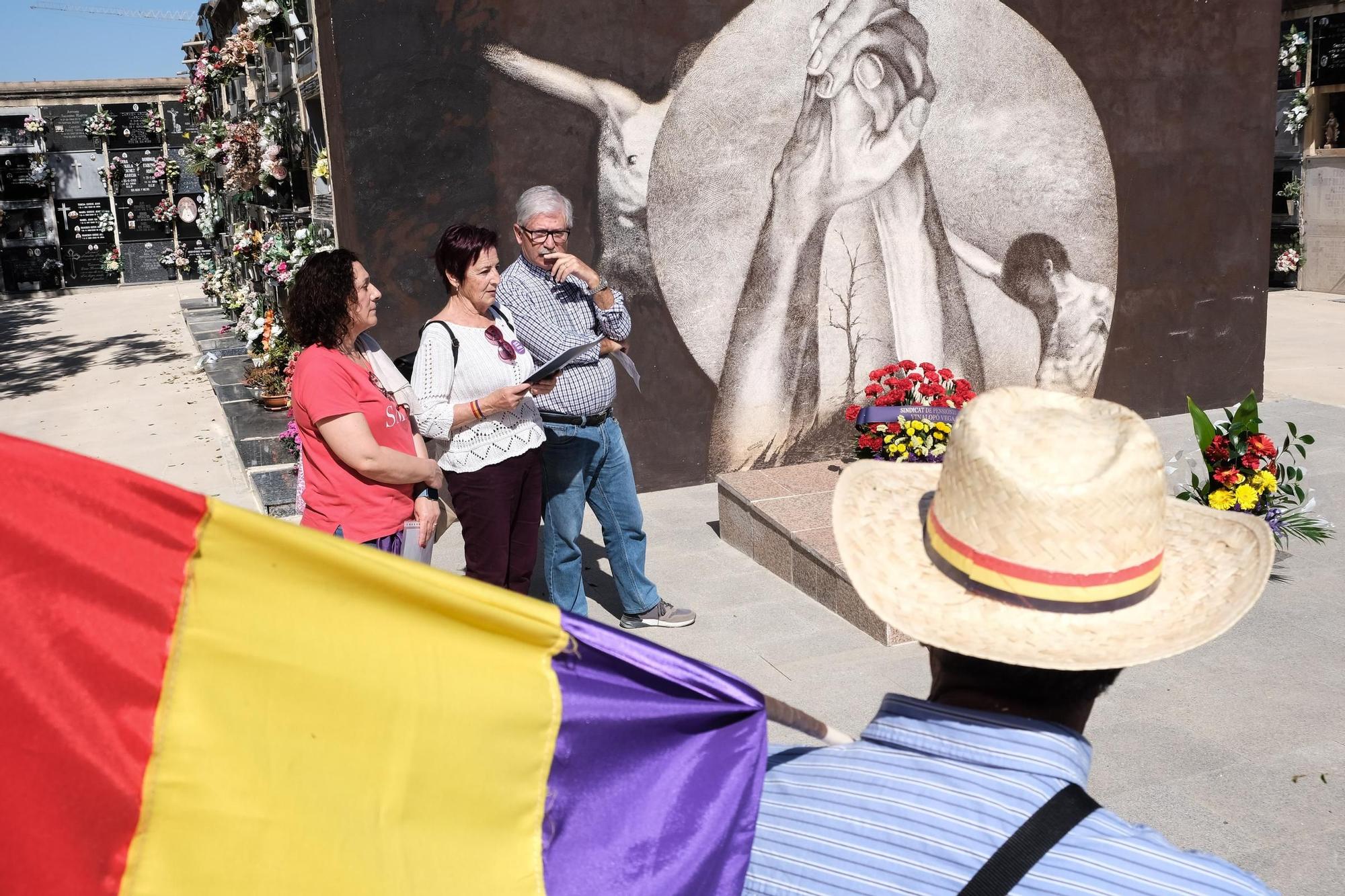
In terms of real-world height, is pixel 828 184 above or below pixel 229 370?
above

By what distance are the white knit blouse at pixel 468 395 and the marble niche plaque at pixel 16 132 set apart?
2318cm

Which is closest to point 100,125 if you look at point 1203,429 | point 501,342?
point 501,342

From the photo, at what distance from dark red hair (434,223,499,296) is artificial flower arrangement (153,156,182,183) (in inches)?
855

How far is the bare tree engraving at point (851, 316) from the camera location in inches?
317

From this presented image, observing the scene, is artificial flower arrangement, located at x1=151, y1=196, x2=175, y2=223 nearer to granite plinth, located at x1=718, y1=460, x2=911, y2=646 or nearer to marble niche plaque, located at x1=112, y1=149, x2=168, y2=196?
marble niche plaque, located at x1=112, y1=149, x2=168, y2=196

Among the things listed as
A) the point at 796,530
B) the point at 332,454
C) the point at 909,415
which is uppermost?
the point at 332,454

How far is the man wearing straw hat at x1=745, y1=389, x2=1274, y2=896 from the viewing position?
52.0 inches

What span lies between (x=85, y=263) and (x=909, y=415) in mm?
23129

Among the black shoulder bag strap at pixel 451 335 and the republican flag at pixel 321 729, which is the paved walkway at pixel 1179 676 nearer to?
the black shoulder bag strap at pixel 451 335

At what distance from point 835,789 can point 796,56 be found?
694 centimetres

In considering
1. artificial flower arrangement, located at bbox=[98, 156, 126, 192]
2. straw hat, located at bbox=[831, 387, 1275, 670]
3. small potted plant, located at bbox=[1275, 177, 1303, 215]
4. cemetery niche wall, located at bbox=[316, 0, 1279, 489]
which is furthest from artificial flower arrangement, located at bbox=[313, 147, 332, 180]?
artificial flower arrangement, located at bbox=[98, 156, 126, 192]

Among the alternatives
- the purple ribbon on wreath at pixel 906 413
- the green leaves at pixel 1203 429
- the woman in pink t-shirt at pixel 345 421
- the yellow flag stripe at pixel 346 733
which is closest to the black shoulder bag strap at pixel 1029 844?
the yellow flag stripe at pixel 346 733

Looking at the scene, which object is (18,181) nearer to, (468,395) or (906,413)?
(906,413)

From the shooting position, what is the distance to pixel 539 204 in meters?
4.78
